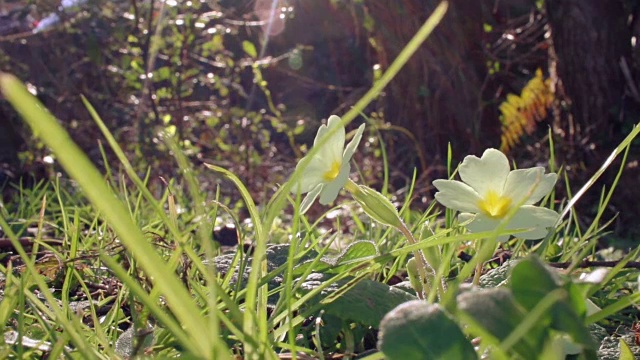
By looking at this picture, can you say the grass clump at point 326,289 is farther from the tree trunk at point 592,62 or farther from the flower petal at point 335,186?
the tree trunk at point 592,62

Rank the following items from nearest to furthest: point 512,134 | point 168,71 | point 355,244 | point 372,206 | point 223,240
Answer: point 372,206 → point 355,244 → point 223,240 → point 512,134 → point 168,71

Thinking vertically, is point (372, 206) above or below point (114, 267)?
below

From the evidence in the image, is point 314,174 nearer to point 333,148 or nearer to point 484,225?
point 333,148

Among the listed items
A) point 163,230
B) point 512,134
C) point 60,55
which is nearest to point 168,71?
point 60,55

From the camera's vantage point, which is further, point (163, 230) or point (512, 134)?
point (512, 134)

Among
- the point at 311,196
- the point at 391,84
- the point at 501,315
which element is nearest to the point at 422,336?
the point at 501,315

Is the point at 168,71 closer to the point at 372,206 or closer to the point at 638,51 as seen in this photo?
the point at 638,51

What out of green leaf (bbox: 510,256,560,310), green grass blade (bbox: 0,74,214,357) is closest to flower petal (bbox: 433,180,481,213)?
green leaf (bbox: 510,256,560,310)
